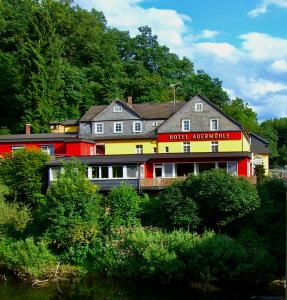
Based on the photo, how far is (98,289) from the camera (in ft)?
91.4

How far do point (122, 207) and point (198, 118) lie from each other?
18174mm

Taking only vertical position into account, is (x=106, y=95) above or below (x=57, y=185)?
above

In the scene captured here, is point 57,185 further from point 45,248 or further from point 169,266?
point 169,266

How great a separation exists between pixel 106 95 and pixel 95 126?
17044 mm

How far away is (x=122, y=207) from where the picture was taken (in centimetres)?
3372

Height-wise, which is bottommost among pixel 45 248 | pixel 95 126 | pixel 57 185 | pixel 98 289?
pixel 98 289

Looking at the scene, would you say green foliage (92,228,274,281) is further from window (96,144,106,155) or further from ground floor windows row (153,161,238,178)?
window (96,144,106,155)

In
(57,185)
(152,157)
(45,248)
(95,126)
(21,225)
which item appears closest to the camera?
(45,248)

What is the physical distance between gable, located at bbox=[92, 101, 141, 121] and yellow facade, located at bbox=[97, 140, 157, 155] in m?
2.67

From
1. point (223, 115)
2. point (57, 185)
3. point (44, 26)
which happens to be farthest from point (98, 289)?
point (44, 26)

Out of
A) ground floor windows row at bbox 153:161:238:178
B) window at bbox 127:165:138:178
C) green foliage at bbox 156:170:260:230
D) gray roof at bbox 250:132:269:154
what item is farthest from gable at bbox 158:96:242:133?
green foliage at bbox 156:170:260:230

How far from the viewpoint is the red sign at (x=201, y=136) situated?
48562 mm

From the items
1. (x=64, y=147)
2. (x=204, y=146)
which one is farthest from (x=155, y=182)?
(x=64, y=147)

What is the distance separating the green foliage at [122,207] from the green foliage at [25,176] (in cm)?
859
